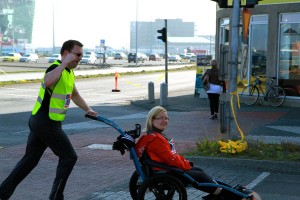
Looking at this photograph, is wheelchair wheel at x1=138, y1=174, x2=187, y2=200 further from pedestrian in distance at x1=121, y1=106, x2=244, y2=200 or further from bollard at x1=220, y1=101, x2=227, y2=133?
bollard at x1=220, y1=101, x2=227, y2=133

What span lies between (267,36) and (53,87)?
47.0ft

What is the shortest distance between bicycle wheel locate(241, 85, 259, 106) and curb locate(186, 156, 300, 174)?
1088 cm

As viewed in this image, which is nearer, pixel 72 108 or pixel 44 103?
pixel 44 103

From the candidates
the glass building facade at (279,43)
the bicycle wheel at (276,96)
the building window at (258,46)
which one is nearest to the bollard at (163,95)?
the glass building facade at (279,43)

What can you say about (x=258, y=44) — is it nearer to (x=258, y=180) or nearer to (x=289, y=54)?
(x=289, y=54)

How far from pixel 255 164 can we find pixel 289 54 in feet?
35.9

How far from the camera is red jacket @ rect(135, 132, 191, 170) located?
544 centimetres

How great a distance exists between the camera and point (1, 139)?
11336 millimetres

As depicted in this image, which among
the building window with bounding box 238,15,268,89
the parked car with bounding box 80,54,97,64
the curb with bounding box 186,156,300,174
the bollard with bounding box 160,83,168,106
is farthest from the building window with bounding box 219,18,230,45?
the parked car with bounding box 80,54,97,64

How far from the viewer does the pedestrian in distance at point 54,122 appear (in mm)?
5457

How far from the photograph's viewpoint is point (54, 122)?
5520 millimetres

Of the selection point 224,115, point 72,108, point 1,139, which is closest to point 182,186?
point 224,115

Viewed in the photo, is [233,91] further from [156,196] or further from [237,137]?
[156,196]

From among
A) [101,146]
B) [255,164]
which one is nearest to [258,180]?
[255,164]
